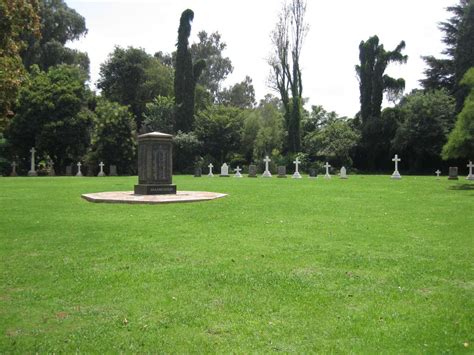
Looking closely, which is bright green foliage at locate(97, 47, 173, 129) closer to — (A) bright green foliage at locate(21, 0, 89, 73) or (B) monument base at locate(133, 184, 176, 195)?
(A) bright green foliage at locate(21, 0, 89, 73)

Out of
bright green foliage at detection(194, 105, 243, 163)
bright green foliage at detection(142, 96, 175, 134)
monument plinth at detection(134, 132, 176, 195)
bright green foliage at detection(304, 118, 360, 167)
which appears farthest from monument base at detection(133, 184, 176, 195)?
bright green foliage at detection(142, 96, 175, 134)

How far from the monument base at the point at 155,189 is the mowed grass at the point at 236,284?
550 centimetres

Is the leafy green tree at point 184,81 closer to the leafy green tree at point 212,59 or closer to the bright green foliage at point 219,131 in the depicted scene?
the bright green foliage at point 219,131

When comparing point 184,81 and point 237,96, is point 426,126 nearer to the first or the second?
point 184,81

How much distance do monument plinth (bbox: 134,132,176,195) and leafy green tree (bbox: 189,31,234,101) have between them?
5082cm

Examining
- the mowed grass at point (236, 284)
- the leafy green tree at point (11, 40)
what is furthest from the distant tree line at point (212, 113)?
the mowed grass at point (236, 284)

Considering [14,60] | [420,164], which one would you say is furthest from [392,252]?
[420,164]

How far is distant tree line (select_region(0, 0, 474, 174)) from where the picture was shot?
123 ft

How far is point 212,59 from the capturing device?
6644 cm

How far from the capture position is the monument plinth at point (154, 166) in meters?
16.4

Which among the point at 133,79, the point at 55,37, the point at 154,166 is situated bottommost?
the point at 154,166

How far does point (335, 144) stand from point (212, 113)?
1172 cm

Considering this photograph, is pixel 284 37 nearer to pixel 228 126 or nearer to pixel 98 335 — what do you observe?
pixel 228 126

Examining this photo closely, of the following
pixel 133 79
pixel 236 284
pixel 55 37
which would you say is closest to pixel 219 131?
pixel 133 79
